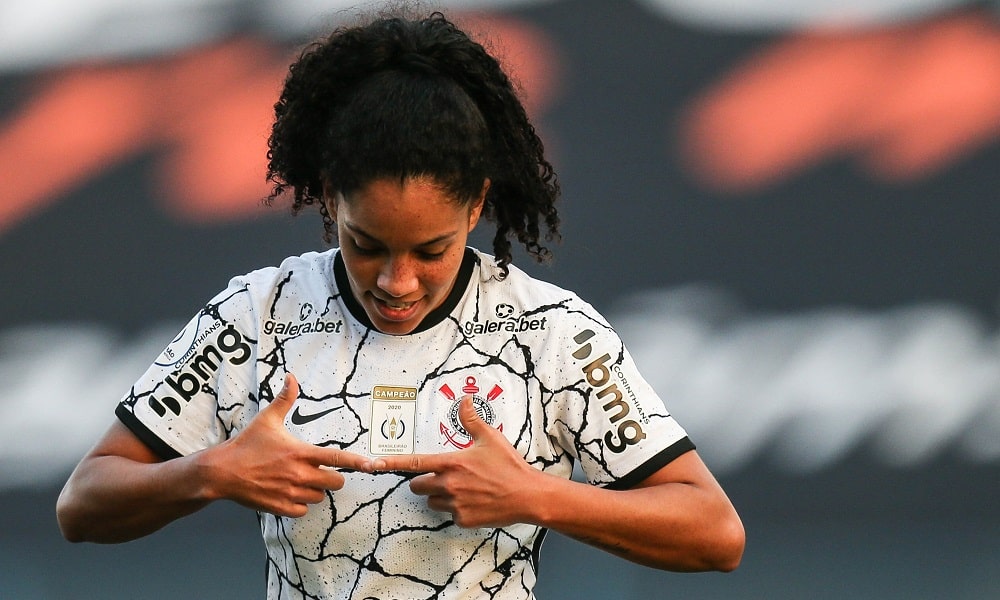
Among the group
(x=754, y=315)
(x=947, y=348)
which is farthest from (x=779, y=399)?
(x=947, y=348)

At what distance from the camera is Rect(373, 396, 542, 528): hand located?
1.55m

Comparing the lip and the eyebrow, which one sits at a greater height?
the eyebrow

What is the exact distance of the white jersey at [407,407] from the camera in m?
1.67

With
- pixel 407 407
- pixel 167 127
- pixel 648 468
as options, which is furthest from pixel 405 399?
pixel 167 127

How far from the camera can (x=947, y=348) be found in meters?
3.21

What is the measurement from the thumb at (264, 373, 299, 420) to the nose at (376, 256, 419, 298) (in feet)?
0.56

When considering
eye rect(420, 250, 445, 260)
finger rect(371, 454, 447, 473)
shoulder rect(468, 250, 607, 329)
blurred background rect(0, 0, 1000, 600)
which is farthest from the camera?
blurred background rect(0, 0, 1000, 600)

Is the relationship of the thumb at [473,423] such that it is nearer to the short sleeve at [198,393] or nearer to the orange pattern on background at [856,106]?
the short sleeve at [198,393]

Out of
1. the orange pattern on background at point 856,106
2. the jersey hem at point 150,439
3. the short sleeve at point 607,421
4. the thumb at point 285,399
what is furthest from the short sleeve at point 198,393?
the orange pattern on background at point 856,106

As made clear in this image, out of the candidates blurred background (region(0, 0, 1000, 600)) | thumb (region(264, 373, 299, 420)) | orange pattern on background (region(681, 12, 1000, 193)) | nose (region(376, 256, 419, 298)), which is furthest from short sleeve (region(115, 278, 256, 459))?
orange pattern on background (region(681, 12, 1000, 193))

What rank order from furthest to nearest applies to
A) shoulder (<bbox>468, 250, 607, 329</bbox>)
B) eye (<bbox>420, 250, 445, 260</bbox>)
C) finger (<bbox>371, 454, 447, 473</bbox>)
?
1. shoulder (<bbox>468, 250, 607, 329</bbox>)
2. eye (<bbox>420, 250, 445, 260</bbox>)
3. finger (<bbox>371, 454, 447, 473</bbox>)

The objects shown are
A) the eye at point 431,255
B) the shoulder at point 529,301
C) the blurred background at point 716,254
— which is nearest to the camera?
the eye at point 431,255

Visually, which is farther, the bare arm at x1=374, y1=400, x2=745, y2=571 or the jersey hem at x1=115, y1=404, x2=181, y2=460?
the jersey hem at x1=115, y1=404, x2=181, y2=460

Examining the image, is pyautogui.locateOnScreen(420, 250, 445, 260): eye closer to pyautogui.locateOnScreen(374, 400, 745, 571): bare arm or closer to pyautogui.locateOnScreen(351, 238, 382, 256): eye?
pyautogui.locateOnScreen(351, 238, 382, 256): eye
